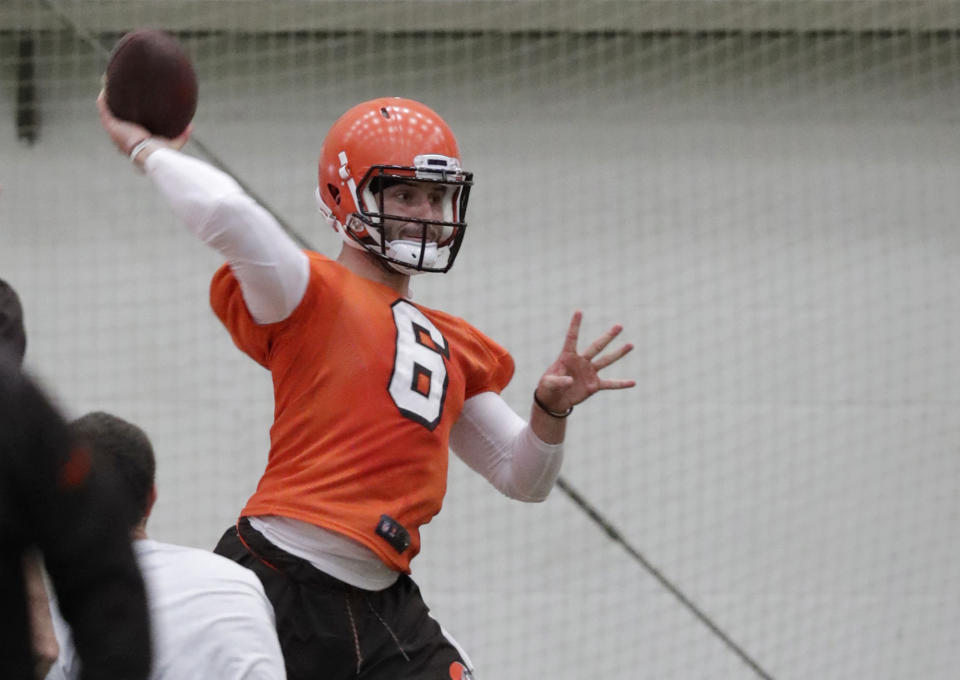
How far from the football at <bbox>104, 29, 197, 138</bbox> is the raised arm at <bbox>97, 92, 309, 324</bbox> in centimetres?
2

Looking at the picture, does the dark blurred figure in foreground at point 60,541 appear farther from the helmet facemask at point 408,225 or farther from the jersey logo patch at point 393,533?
the helmet facemask at point 408,225

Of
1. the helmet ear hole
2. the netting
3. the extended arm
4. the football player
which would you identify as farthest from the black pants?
the netting

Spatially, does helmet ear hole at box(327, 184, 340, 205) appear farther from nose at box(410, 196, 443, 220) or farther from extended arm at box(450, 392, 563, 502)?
extended arm at box(450, 392, 563, 502)

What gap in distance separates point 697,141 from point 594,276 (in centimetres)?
75

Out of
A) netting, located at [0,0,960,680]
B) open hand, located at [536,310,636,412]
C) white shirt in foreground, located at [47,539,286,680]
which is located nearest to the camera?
white shirt in foreground, located at [47,539,286,680]

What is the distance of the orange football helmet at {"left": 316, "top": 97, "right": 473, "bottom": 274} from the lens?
2.48 metres

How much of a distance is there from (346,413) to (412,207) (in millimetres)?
458

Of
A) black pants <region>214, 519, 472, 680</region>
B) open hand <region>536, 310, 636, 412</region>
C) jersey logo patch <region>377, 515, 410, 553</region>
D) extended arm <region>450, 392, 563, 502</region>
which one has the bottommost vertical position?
black pants <region>214, 519, 472, 680</region>

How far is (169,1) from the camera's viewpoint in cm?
512

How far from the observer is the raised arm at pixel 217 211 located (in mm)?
2111

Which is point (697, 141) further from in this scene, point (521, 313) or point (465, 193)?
point (465, 193)

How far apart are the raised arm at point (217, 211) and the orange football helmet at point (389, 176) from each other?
0.29m

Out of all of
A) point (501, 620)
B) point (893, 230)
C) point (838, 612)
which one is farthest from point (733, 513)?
point (893, 230)

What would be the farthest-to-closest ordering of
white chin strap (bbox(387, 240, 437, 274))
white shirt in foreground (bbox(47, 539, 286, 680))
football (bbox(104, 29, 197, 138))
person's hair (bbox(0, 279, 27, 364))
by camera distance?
white chin strap (bbox(387, 240, 437, 274)) < person's hair (bbox(0, 279, 27, 364)) < football (bbox(104, 29, 197, 138)) < white shirt in foreground (bbox(47, 539, 286, 680))
